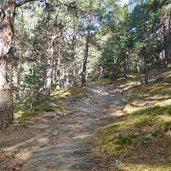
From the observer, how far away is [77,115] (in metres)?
20.9

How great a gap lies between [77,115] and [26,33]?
76.4ft

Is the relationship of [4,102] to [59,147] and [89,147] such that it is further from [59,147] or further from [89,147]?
[89,147]

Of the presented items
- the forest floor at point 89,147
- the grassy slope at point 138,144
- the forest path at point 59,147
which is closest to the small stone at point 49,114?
the forest path at point 59,147

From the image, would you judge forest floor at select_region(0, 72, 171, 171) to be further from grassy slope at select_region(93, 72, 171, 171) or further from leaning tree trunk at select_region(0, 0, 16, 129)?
leaning tree trunk at select_region(0, 0, 16, 129)

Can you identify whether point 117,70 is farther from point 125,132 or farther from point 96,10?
point 125,132

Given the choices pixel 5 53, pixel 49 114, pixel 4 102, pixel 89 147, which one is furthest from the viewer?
pixel 49 114

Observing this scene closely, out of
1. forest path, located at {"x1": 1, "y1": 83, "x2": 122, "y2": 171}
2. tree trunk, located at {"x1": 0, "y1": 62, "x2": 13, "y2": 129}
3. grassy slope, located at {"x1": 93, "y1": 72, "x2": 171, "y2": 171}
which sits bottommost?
forest path, located at {"x1": 1, "y1": 83, "x2": 122, "y2": 171}

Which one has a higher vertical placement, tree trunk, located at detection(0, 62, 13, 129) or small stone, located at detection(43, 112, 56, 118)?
tree trunk, located at detection(0, 62, 13, 129)

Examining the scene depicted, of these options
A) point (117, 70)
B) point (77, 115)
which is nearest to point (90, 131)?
point (77, 115)

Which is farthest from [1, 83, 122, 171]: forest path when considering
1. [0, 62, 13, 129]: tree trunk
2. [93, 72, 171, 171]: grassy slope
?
[0, 62, 13, 129]: tree trunk

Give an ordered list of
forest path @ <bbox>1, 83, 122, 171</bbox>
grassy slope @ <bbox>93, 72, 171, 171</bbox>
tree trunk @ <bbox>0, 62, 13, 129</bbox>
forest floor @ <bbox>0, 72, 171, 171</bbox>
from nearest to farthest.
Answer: grassy slope @ <bbox>93, 72, 171, 171</bbox>, forest floor @ <bbox>0, 72, 171, 171</bbox>, forest path @ <bbox>1, 83, 122, 171</bbox>, tree trunk @ <bbox>0, 62, 13, 129</bbox>

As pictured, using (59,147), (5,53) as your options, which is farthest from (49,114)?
(59,147)

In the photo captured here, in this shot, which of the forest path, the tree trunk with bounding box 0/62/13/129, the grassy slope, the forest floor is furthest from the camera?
the tree trunk with bounding box 0/62/13/129

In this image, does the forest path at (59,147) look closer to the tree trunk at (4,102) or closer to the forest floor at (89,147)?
the forest floor at (89,147)
